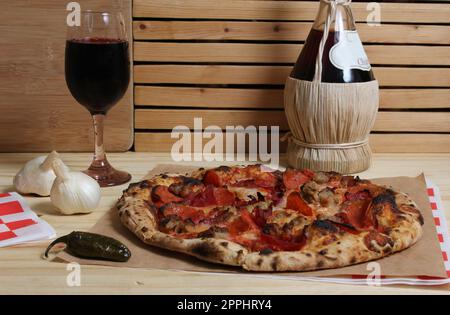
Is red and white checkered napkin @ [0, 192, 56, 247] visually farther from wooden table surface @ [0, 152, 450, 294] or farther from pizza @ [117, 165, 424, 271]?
pizza @ [117, 165, 424, 271]

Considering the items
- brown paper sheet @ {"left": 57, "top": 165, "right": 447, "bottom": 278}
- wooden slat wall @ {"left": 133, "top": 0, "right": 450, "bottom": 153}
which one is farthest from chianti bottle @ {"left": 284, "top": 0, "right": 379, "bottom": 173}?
brown paper sheet @ {"left": 57, "top": 165, "right": 447, "bottom": 278}

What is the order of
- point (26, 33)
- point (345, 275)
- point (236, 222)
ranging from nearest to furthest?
point (345, 275) < point (236, 222) < point (26, 33)

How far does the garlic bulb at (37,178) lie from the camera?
1.27 metres

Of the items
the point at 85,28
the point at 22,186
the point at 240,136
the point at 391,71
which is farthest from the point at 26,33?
the point at 391,71

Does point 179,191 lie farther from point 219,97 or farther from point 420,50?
point 420,50

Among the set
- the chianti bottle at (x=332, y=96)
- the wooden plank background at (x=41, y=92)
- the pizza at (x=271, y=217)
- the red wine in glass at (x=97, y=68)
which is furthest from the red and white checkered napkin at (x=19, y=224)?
the chianti bottle at (x=332, y=96)

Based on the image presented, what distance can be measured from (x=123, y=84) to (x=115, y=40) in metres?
0.08

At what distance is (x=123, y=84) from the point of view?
4.37ft

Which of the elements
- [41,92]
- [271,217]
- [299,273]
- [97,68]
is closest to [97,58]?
[97,68]

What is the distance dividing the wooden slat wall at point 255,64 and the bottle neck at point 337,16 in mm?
140

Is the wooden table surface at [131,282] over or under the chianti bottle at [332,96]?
under

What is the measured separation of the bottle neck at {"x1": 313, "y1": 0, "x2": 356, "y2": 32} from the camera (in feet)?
4.65

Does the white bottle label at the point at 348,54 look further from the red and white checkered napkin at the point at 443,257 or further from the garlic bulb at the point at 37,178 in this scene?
the garlic bulb at the point at 37,178

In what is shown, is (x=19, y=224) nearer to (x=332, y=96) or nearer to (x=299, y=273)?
(x=299, y=273)
